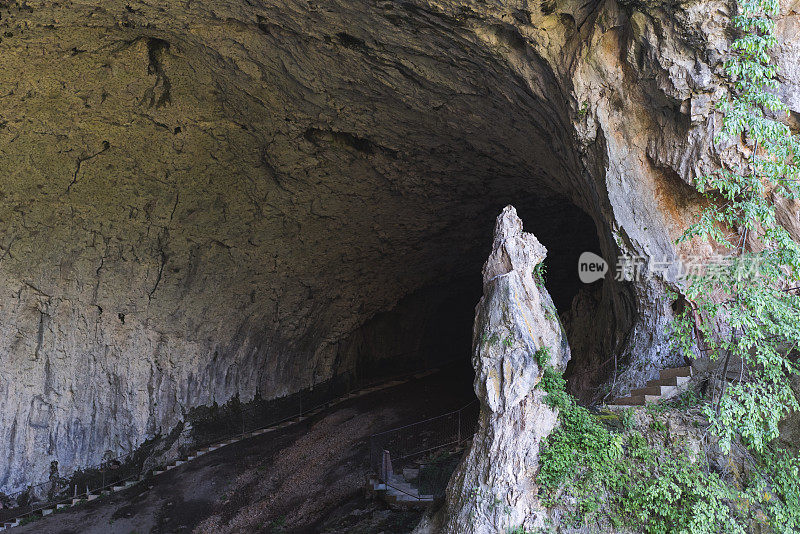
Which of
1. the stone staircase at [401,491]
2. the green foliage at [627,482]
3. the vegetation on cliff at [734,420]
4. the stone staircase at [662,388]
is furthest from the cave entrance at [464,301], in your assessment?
the green foliage at [627,482]

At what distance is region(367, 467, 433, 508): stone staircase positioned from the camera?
45.4 ft

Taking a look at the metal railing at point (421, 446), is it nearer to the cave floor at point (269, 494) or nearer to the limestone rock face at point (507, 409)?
the cave floor at point (269, 494)

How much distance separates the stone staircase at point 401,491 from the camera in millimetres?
13852

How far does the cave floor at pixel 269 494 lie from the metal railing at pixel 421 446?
1.99 ft

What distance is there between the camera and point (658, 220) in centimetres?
1116

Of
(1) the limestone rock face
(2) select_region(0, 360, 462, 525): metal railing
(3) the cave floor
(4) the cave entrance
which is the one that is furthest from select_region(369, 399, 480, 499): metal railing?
(2) select_region(0, 360, 462, 525): metal railing

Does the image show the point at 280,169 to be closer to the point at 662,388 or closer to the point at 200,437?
the point at 200,437

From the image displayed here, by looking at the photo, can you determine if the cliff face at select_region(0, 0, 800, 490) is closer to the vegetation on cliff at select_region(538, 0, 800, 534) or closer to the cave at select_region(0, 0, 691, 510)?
the cave at select_region(0, 0, 691, 510)

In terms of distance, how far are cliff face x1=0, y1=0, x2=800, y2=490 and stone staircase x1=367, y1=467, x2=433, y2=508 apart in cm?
484

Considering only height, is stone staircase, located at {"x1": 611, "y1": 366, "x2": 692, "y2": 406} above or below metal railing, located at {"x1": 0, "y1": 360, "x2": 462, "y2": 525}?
above

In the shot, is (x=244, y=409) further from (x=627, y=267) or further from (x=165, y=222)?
(x=627, y=267)

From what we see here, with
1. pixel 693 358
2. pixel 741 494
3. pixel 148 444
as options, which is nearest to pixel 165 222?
pixel 148 444

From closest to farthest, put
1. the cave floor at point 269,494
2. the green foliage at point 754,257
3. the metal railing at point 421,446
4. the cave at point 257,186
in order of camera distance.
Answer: the green foliage at point 754,257
the cave at point 257,186
the metal railing at point 421,446
the cave floor at point 269,494

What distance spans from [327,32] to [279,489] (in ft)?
39.1
